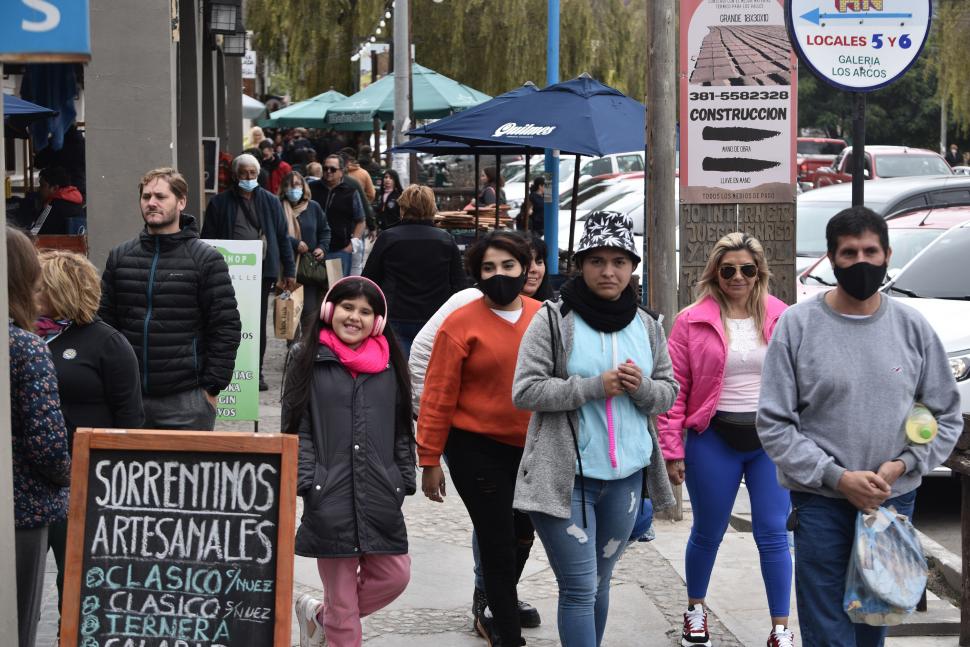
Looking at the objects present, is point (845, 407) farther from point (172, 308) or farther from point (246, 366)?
point (246, 366)

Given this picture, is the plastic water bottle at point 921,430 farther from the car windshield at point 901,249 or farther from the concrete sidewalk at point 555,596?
the car windshield at point 901,249

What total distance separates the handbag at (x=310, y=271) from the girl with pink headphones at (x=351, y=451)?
778 cm

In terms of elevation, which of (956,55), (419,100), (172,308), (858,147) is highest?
(956,55)

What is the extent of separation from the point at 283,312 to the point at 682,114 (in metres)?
5.00

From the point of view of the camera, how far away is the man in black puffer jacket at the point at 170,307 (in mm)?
6547

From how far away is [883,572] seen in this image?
4.46m

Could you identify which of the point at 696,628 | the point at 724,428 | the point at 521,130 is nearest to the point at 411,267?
the point at 521,130

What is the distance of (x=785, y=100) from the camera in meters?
7.89

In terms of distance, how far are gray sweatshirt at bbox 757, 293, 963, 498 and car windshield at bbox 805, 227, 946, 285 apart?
674cm

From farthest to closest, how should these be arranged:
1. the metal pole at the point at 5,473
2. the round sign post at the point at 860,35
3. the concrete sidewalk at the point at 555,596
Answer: the round sign post at the point at 860,35
the concrete sidewalk at the point at 555,596
the metal pole at the point at 5,473

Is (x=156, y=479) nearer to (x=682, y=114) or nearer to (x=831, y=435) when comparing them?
(x=831, y=435)

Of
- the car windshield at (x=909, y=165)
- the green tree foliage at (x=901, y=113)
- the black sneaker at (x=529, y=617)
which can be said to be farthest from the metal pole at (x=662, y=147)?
the green tree foliage at (x=901, y=113)

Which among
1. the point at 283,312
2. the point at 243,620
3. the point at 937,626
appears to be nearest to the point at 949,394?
the point at 937,626

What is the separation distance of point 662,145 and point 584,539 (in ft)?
12.2
